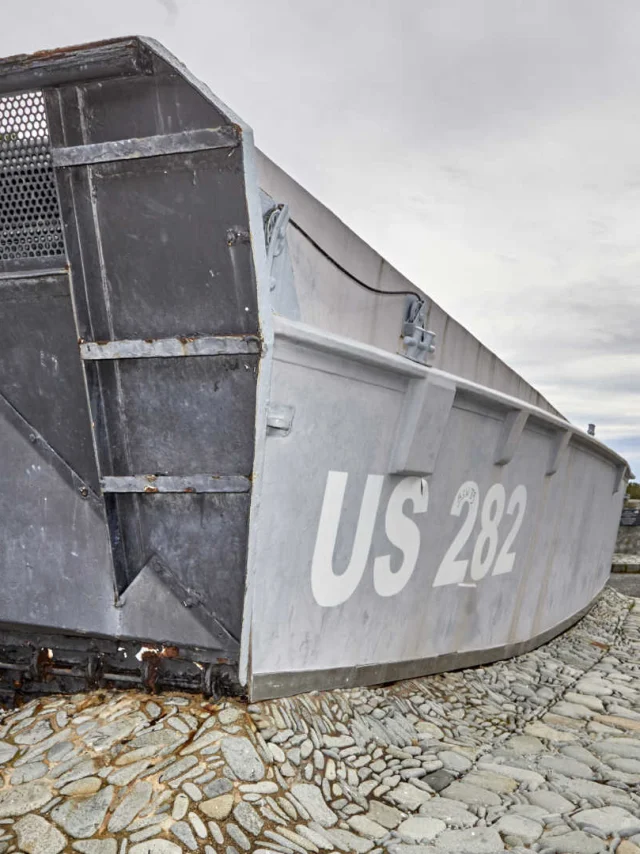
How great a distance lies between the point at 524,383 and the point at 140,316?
401 cm

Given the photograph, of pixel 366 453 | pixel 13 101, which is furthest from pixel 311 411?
pixel 13 101

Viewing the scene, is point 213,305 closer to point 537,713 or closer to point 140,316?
point 140,316

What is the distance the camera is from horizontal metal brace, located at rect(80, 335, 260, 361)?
9.96 ft

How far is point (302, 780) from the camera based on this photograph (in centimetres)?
311

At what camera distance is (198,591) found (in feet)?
11.1

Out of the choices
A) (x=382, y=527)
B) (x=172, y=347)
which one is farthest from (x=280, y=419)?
(x=382, y=527)

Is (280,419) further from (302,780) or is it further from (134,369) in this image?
(302,780)

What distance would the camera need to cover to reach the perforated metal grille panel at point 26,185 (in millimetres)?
3125

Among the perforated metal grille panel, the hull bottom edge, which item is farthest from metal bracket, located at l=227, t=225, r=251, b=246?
the hull bottom edge

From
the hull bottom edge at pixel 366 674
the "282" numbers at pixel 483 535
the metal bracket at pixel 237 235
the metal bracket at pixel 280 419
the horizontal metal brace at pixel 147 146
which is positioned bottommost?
the hull bottom edge at pixel 366 674

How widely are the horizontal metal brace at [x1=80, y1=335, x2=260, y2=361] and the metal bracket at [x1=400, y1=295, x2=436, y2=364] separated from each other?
1263 millimetres

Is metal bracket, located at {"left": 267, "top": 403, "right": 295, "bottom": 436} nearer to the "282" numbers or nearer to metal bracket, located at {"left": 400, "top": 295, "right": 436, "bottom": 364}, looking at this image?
metal bracket, located at {"left": 400, "top": 295, "right": 436, "bottom": 364}

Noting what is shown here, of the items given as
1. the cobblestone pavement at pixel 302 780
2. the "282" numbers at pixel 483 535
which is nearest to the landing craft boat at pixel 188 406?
the cobblestone pavement at pixel 302 780

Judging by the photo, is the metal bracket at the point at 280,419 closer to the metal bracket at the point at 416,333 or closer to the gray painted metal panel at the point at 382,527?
the gray painted metal panel at the point at 382,527
